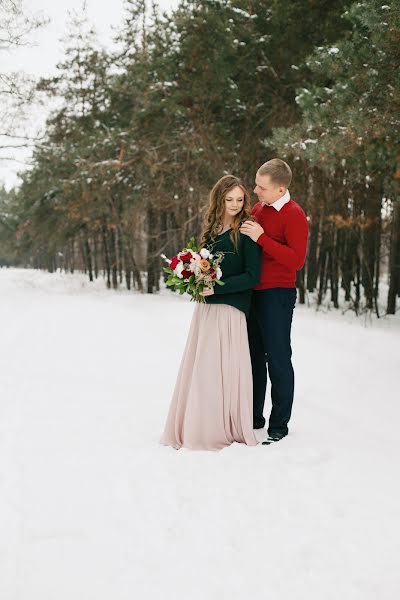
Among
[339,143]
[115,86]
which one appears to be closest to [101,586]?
[339,143]

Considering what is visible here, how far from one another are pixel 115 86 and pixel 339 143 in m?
10.00

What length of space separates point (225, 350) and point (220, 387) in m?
0.30

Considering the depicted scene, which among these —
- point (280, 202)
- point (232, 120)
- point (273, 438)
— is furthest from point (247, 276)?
point (232, 120)

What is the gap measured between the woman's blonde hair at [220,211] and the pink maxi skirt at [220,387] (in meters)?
0.58

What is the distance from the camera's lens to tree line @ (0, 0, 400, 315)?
351 inches

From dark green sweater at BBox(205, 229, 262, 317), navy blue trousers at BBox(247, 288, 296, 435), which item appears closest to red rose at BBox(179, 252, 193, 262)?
dark green sweater at BBox(205, 229, 262, 317)

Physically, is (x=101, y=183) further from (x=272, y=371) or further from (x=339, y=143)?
(x=272, y=371)

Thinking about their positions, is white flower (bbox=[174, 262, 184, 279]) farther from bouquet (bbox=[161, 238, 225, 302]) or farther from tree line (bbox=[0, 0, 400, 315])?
tree line (bbox=[0, 0, 400, 315])

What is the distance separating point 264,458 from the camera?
151 inches

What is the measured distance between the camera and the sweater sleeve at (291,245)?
396 cm

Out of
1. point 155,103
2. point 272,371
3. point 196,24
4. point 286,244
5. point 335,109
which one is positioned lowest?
point 272,371

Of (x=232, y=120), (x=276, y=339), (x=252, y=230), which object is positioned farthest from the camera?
(x=232, y=120)

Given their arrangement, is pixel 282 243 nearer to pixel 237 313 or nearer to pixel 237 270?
pixel 237 270

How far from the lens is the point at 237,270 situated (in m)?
4.12
